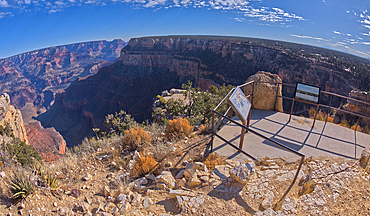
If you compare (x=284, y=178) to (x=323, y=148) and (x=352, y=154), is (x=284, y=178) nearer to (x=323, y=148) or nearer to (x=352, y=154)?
(x=323, y=148)

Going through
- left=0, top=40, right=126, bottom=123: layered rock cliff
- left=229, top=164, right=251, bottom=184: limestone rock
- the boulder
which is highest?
the boulder

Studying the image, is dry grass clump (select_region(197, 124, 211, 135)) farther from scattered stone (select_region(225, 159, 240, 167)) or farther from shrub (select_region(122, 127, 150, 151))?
scattered stone (select_region(225, 159, 240, 167))

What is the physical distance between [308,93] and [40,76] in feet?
602

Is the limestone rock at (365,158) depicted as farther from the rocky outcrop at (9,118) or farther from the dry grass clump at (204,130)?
the rocky outcrop at (9,118)

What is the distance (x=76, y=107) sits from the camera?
66.8m

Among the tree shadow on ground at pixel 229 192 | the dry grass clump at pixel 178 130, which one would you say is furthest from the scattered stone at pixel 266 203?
the dry grass clump at pixel 178 130

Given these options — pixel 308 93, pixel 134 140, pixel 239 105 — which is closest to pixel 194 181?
pixel 239 105

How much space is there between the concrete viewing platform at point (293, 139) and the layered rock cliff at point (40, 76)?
9267cm

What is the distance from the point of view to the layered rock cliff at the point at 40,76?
10867 cm

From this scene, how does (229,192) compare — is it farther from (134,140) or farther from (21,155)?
(21,155)

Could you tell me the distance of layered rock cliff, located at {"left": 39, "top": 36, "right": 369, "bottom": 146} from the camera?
111 ft

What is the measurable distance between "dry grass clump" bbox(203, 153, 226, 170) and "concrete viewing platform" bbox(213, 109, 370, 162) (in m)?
0.23

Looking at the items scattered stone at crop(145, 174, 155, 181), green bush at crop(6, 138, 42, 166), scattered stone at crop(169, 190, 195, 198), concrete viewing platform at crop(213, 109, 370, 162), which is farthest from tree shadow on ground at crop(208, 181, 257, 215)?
green bush at crop(6, 138, 42, 166)

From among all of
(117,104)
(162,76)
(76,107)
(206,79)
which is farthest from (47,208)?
(76,107)
